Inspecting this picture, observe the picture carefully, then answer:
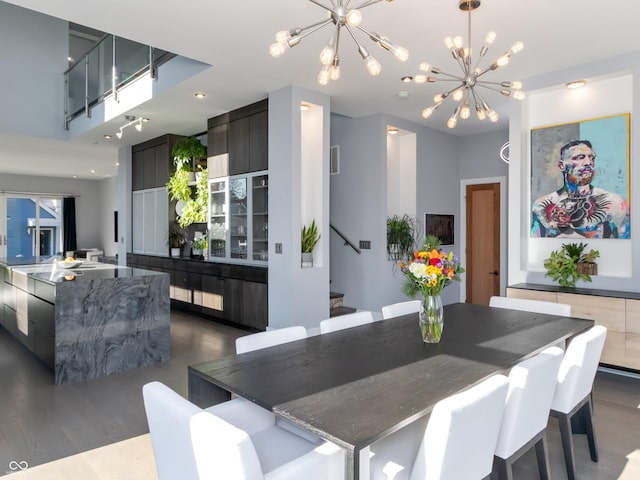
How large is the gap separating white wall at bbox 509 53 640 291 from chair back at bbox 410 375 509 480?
322cm

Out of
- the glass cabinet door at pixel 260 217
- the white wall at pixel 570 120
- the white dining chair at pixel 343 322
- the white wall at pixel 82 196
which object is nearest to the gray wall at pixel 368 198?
the glass cabinet door at pixel 260 217

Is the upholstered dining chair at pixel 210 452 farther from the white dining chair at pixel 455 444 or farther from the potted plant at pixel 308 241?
the potted plant at pixel 308 241

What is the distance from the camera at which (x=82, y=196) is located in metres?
12.7

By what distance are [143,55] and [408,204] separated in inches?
166

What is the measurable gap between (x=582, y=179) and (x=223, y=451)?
4363mm

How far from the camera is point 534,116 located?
4613 mm

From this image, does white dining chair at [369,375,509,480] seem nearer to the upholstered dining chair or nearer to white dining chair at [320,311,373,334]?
the upholstered dining chair

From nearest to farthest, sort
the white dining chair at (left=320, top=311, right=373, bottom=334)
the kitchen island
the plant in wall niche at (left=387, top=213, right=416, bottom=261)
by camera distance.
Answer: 1. the white dining chair at (left=320, top=311, right=373, bottom=334)
2. the kitchen island
3. the plant in wall niche at (left=387, top=213, right=416, bottom=261)

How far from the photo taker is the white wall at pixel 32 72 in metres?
6.71

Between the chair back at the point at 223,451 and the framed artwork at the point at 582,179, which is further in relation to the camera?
the framed artwork at the point at 582,179

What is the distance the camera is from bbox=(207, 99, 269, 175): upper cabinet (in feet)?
17.3

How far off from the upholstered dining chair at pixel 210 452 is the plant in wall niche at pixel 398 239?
4.56 m

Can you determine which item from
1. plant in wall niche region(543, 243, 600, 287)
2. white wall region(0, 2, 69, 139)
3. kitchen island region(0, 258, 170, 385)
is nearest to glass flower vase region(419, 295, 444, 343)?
plant in wall niche region(543, 243, 600, 287)

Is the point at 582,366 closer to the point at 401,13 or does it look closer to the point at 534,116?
the point at 401,13
